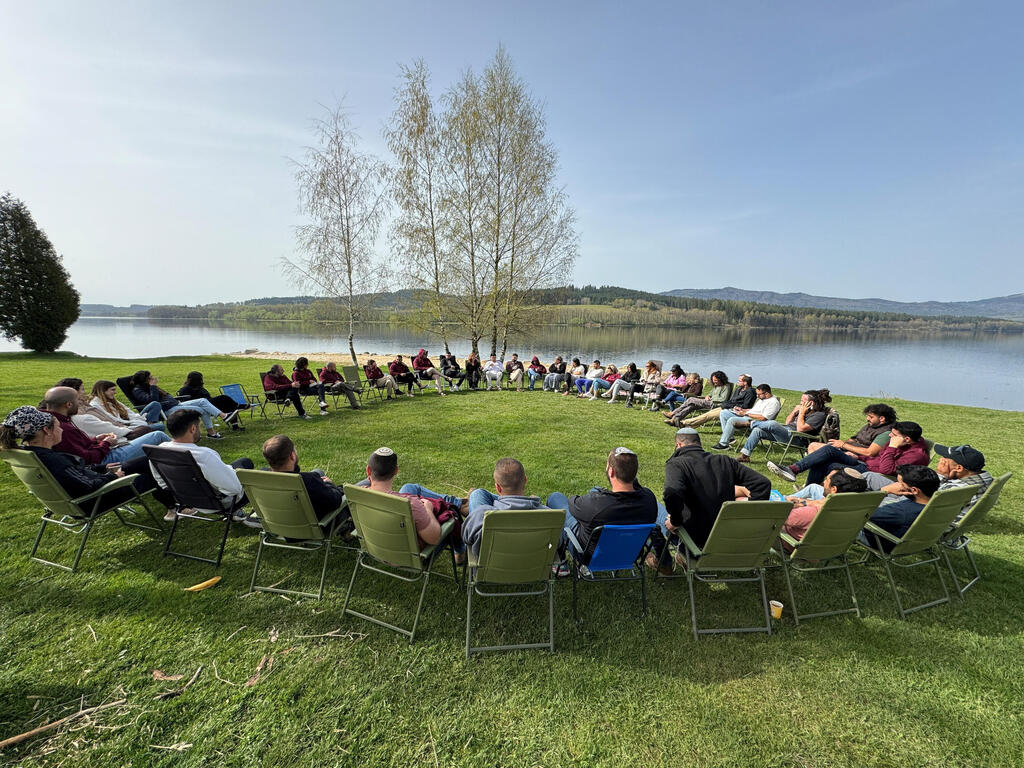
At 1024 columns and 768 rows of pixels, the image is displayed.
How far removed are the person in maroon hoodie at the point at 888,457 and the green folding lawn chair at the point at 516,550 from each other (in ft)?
13.0

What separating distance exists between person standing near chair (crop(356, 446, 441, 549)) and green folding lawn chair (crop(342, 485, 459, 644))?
0.06 m

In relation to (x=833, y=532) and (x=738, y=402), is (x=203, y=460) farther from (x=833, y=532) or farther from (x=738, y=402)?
(x=738, y=402)

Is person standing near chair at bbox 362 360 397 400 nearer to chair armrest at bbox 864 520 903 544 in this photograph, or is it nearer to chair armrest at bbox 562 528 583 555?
chair armrest at bbox 562 528 583 555

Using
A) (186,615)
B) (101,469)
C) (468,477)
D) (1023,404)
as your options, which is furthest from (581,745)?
(1023,404)

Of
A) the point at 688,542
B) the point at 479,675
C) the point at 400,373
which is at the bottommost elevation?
the point at 479,675

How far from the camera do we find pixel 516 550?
105 inches

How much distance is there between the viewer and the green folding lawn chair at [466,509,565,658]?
Answer: 8.33ft

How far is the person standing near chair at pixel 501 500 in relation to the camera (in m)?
2.88

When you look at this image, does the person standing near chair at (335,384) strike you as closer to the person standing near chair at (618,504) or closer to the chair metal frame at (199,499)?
the chair metal frame at (199,499)

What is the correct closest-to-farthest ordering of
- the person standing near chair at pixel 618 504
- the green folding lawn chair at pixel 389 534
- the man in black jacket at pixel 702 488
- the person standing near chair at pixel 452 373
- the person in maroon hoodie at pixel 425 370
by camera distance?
the green folding lawn chair at pixel 389 534 → the person standing near chair at pixel 618 504 → the man in black jacket at pixel 702 488 → the person in maroon hoodie at pixel 425 370 → the person standing near chair at pixel 452 373

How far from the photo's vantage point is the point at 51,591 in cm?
305

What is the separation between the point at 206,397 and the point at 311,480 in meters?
5.93

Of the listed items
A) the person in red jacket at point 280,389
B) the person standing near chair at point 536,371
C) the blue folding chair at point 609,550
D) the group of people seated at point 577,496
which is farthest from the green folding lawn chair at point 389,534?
the person standing near chair at point 536,371

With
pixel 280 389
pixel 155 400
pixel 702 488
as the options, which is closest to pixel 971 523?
pixel 702 488
